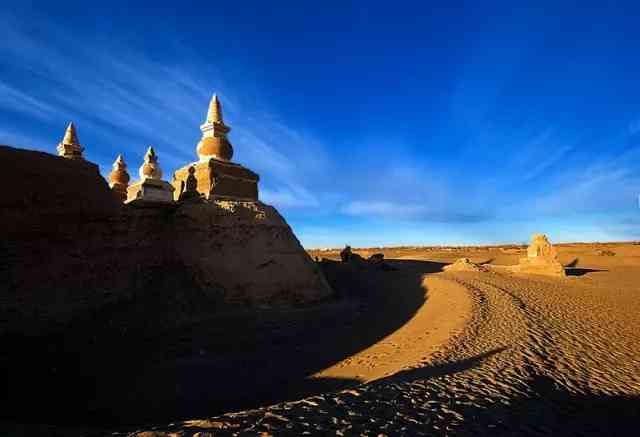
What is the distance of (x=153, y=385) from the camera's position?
7219 millimetres

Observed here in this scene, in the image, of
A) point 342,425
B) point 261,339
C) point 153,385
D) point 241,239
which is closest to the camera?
point 342,425

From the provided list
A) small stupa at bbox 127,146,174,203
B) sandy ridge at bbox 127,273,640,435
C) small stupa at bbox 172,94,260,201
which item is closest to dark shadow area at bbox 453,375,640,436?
sandy ridge at bbox 127,273,640,435

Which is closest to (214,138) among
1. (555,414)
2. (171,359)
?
(171,359)

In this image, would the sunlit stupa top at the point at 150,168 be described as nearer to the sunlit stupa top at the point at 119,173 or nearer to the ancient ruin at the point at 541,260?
the sunlit stupa top at the point at 119,173

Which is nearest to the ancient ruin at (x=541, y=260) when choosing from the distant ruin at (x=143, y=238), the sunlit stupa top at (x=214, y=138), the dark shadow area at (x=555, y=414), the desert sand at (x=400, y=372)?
the desert sand at (x=400, y=372)

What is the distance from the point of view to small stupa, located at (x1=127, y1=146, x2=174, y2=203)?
11.5 metres

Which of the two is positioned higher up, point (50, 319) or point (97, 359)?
point (50, 319)

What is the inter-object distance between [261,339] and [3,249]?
617 centimetres

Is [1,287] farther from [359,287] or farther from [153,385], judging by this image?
[359,287]

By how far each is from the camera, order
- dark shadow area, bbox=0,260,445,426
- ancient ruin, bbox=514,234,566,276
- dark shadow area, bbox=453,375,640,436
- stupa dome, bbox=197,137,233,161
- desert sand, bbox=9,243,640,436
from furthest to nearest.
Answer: ancient ruin, bbox=514,234,566,276, stupa dome, bbox=197,137,233,161, dark shadow area, bbox=0,260,445,426, dark shadow area, bbox=453,375,640,436, desert sand, bbox=9,243,640,436

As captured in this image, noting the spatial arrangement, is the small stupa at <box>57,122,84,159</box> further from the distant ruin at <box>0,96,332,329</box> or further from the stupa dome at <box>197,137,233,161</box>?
the stupa dome at <box>197,137,233,161</box>

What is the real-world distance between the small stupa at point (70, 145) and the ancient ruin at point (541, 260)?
26.4 metres

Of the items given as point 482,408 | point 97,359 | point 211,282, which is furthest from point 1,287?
point 482,408

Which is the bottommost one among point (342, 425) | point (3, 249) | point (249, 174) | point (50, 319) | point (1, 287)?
point (342, 425)
